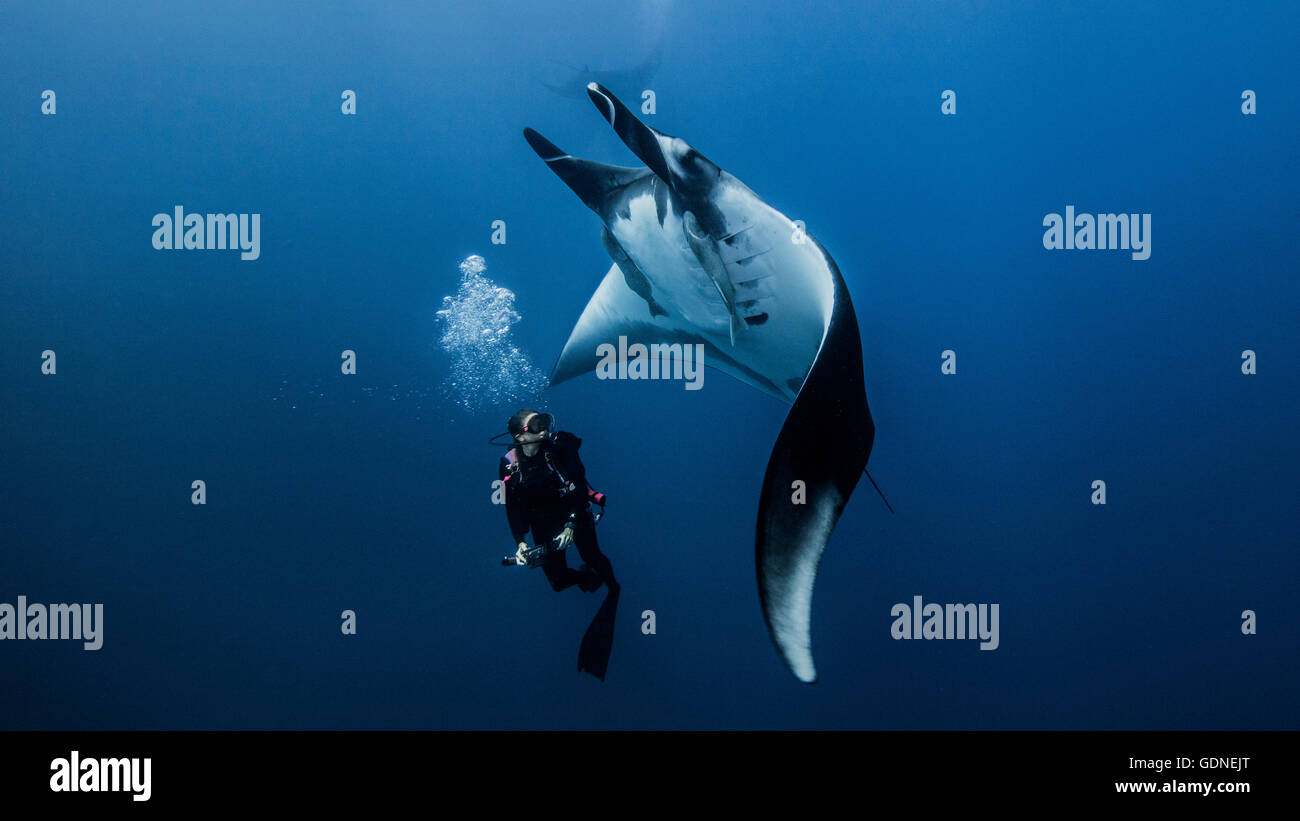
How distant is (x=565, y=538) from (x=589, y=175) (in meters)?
1.67

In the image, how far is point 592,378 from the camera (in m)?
4.86

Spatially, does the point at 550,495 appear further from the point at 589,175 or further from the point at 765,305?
the point at 589,175

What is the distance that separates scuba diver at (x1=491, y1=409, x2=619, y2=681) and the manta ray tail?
123 centimetres

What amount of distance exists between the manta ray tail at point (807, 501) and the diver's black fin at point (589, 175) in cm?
108

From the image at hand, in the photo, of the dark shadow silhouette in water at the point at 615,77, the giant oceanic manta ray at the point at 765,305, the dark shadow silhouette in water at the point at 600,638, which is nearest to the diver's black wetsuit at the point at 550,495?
the dark shadow silhouette in water at the point at 600,638

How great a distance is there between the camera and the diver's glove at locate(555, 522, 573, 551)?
2.87 meters

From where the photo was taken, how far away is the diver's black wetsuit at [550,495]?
286 centimetres

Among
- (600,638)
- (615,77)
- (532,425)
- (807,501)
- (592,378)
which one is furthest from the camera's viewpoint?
(592,378)

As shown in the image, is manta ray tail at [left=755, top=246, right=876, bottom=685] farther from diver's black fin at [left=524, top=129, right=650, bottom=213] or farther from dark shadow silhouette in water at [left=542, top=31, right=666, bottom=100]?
dark shadow silhouette in water at [left=542, top=31, right=666, bottom=100]

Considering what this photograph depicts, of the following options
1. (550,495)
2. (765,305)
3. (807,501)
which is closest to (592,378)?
(550,495)

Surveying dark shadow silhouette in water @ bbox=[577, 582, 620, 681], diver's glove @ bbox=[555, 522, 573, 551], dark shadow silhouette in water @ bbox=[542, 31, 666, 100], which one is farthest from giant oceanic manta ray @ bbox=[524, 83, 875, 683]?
dark shadow silhouette in water @ bbox=[542, 31, 666, 100]

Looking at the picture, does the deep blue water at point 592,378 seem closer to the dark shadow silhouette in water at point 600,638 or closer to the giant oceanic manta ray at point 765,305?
the dark shadow silhouette in water at point 600,638
